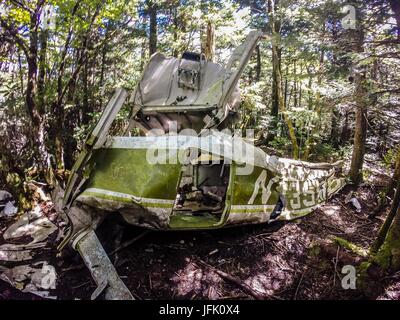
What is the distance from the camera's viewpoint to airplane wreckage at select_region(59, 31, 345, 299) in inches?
150

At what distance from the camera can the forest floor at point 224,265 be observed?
12.5 ft

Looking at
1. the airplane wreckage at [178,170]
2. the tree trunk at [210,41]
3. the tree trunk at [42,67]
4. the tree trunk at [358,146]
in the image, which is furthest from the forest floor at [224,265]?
the tree trunk at [210,41]

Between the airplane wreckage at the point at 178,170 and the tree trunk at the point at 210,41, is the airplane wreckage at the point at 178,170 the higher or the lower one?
the lower one

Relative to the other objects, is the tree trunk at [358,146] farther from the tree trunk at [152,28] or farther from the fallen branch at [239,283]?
the tree trunk at [152,28]

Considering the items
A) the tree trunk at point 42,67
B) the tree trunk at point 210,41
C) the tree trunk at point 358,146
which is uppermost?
the tree trunk at point 210,41

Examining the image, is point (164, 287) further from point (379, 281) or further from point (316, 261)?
point (379, 281)

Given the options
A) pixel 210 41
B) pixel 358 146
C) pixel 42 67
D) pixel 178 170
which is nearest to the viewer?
pixel 178 170

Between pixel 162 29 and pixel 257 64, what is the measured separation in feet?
24.1

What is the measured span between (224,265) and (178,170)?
152cm

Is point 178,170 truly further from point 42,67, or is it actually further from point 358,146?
point 358,146

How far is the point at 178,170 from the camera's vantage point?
12.7 ft

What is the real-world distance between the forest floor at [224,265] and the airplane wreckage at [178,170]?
36 cm

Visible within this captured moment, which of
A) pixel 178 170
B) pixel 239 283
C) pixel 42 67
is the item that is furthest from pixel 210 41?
pixel 239 283

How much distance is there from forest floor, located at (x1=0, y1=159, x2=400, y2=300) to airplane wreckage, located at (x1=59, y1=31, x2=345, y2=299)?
36 cm
